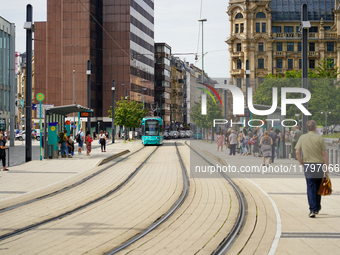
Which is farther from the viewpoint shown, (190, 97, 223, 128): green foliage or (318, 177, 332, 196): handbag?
(190, 97, 223, 128): green foliage

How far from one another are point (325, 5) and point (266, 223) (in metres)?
89.4

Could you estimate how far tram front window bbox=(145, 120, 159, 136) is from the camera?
47.6 meters

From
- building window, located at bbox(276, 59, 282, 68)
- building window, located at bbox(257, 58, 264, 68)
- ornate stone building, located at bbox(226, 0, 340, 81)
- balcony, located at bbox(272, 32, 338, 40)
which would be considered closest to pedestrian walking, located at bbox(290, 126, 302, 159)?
ornate stone building, located at bbox(226, 0, 340, 81)

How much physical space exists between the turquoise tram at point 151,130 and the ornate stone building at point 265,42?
36278 millimetres

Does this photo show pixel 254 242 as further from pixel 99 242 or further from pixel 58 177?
pixel 58 177

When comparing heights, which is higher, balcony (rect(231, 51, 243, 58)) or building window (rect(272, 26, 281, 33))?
building window (rect(272, 26, 281, 33))

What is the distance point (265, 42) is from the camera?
83875mm

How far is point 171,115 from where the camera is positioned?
13225 centimetres

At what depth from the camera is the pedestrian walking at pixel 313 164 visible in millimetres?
8781

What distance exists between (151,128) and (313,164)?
39.5 meters

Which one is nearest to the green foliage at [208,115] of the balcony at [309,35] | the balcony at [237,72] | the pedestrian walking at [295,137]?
the balcony at [237,72]

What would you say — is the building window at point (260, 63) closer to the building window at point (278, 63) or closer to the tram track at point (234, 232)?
the building window at point (278, 63)

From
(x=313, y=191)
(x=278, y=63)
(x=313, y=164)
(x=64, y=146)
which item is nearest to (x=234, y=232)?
(x=313, y=191)

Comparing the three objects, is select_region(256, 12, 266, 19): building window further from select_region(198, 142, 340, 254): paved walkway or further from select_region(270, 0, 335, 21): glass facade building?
select_region(198, 142, 340, 254): paved walkway
